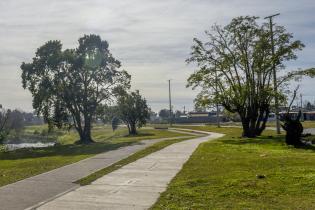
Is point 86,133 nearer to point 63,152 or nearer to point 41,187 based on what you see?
point 63,152

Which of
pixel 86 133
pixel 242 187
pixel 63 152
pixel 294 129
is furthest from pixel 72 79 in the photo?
pixel 242 187

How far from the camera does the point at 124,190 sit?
489 inches

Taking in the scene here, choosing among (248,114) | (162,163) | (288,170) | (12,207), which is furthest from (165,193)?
(248,114)

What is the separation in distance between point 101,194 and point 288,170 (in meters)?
6.86

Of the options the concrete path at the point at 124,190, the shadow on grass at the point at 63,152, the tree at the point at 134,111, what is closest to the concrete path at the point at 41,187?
the concrete path at the point at 124,190

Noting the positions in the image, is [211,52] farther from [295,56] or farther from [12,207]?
[12,207]

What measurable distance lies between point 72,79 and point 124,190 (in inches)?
1371

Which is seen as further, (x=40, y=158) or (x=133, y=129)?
(x=133, y=129)

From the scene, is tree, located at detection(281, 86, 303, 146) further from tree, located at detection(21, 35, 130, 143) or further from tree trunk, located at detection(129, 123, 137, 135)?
tree trunk, located at detection(129, 123, 137, 135)

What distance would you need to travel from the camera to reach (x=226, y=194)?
11305 millimetres

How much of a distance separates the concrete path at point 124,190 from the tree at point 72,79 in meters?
28.7

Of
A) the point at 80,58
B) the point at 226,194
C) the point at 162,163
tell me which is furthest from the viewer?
the point at 80,58

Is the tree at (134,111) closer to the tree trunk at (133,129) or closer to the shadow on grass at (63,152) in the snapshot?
the tree trunk at (133,129)

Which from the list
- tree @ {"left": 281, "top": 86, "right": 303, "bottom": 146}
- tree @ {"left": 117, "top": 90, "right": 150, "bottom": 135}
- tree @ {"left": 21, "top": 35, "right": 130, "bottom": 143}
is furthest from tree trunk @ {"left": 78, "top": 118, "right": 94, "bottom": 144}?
tree @ {"left": 281, "top": 86, "right": 303, "bottom": 146}
